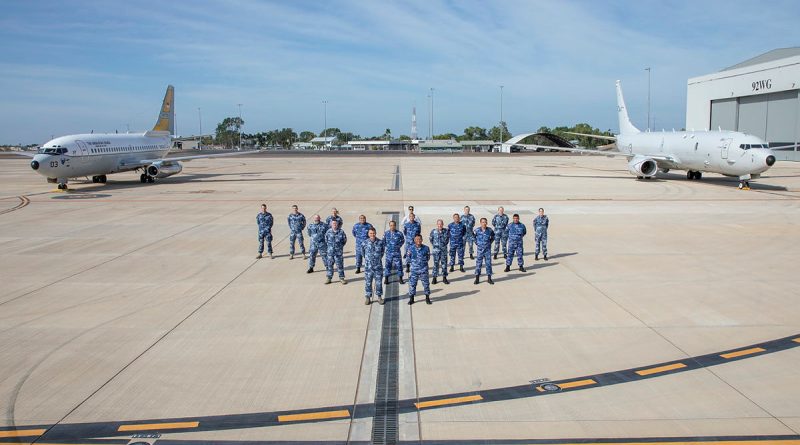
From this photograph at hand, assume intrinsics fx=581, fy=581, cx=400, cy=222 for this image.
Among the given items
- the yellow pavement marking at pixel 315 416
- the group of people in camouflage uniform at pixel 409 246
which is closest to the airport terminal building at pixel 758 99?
the group of people in camouflage uniform at pixel 409 246

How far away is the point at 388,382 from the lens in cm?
855

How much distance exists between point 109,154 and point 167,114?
12065 mm

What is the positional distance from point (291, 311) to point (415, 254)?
2.83m

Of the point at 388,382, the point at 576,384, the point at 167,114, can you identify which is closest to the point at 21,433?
the point at 388,382

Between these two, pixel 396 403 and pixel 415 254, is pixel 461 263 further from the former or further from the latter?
pixel 396 403

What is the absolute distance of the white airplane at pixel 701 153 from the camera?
32.5 meters

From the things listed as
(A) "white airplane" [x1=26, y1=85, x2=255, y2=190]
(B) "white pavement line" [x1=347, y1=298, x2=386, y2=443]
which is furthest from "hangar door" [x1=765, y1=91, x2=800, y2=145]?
(B) "white pavement line" [x1=347, y1=298, x2=386, y2=443]

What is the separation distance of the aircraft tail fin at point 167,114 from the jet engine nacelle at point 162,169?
21.0 feet

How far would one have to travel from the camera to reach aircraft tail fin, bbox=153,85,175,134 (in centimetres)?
4853

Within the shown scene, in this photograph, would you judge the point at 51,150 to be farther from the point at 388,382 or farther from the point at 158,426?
the point at 388,382

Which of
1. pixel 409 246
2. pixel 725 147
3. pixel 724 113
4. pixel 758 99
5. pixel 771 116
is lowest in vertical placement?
pixel 409 246

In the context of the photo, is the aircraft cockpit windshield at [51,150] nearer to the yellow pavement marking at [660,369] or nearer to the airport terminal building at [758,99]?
the yellow pavement marking at [660,369]

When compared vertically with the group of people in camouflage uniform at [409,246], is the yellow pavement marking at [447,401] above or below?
below

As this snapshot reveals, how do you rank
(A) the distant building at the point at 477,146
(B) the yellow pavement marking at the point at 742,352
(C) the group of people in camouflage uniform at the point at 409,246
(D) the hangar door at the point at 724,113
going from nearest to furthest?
(B) the yellow pavement marking at the point at 742,352, (C) the group of people in camouflage uniform at the point at 409,246, (D) the hangar door at the point at 724,113, (A) the distant building at the point at 477,146
